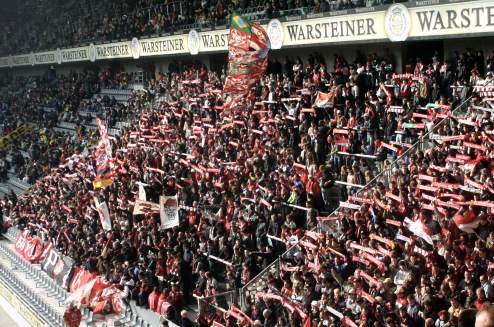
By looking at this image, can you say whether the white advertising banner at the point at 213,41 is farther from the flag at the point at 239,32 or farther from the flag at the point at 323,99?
the flag at the point at 239,32

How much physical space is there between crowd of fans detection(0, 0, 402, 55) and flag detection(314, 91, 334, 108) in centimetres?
290

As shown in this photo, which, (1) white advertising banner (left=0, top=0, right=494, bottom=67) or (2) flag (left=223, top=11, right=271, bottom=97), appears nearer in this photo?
(1) white advertising banner (left=0, top=0, right=494, bottom=67)

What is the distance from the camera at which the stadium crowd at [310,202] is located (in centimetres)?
1114

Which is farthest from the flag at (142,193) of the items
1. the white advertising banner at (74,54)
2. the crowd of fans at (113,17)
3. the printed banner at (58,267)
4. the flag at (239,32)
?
the white advertising banner at (74,54)

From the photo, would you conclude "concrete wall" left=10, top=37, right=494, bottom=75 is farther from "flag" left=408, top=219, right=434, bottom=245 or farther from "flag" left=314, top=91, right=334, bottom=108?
"flag" left=408, top=219, right=434, bottom=245

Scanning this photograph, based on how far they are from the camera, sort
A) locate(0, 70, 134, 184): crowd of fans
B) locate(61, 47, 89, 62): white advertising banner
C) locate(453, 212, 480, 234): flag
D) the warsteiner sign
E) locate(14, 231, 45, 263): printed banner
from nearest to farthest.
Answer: locate(453, 212, 480, 234): flag → the warsteiner sign → locate(14, 231, 45, 263): printed banner → locate(0, 70, 134, 184): crowd of fans → locate(61, 47, 89, 62): white advertising banner

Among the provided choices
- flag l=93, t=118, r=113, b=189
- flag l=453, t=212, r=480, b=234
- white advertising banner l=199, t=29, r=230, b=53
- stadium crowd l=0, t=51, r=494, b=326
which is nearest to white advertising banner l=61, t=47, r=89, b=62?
white advertising banner l=199, t=29, r=230, b=53

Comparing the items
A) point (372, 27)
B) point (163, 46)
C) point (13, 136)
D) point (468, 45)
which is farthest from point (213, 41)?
point (13, 136)

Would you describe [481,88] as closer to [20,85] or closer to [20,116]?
[20,116]

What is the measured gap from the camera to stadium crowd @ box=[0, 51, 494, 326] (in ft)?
36.6

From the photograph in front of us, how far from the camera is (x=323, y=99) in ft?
61.5

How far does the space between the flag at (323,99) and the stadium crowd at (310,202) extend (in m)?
0.04

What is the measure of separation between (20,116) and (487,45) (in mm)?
33923

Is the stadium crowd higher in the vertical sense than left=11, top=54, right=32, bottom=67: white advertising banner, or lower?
lower
